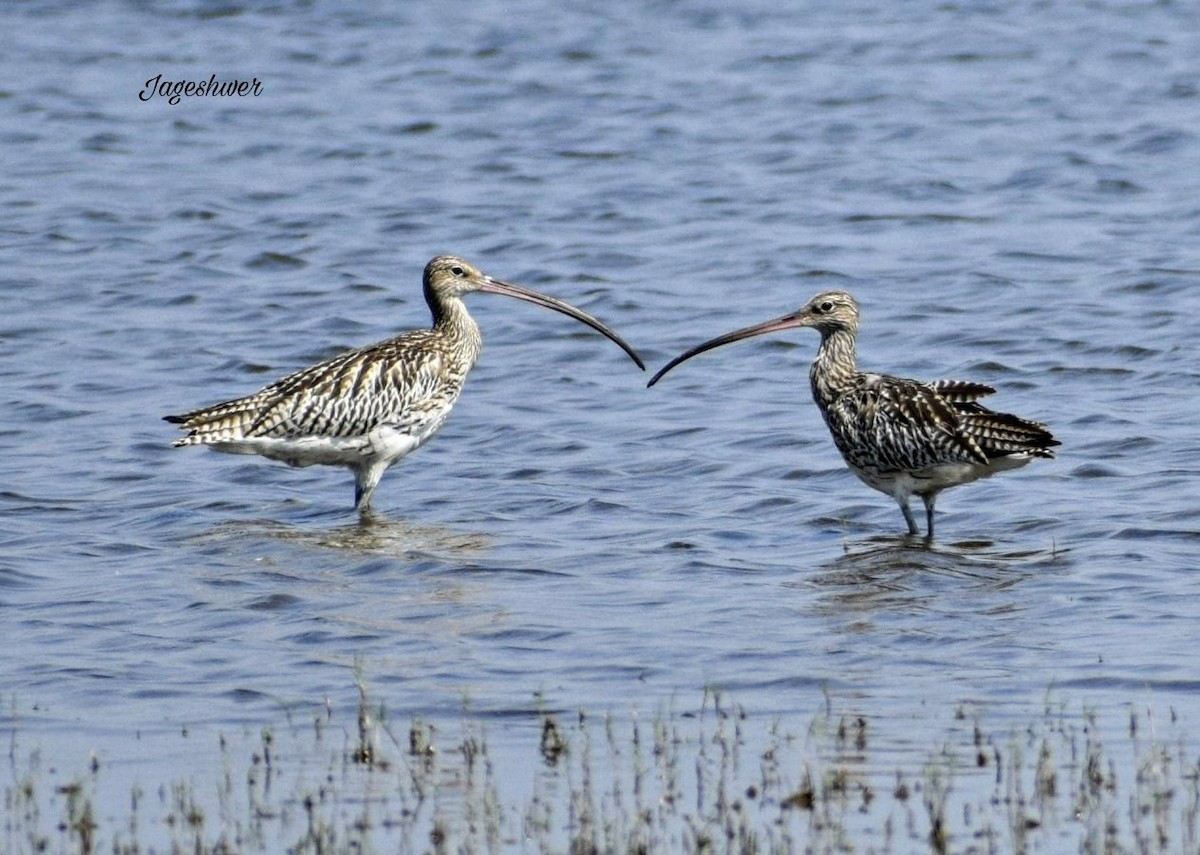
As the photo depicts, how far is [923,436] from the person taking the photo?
36.2 feet

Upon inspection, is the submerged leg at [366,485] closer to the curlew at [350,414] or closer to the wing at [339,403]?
the curlew at [350,414]

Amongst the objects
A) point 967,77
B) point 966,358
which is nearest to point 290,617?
point 966,358

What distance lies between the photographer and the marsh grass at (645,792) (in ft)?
21.2

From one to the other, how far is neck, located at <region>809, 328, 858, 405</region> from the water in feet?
2.12

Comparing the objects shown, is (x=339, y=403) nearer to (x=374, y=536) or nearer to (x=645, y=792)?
(x=374, y=536)

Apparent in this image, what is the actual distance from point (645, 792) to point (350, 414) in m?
5.51

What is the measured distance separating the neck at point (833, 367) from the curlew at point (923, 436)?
36 mm

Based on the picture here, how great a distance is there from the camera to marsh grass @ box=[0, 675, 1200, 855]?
21.2 ft

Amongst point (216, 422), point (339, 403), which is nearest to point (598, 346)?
point (339, 403)

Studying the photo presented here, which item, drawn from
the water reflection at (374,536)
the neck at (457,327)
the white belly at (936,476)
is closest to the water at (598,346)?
the water reflection at (374,536)

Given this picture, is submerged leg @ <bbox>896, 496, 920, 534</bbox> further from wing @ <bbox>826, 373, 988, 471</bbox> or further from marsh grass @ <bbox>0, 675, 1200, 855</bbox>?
marsh grass @ <bbox>0, 675, 1200, 855</bbox>

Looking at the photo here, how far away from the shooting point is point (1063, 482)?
1225cm

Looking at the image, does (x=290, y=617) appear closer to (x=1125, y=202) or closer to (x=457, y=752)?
(x=457, y=752)

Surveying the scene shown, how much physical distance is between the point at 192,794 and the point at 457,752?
0.99 metres
